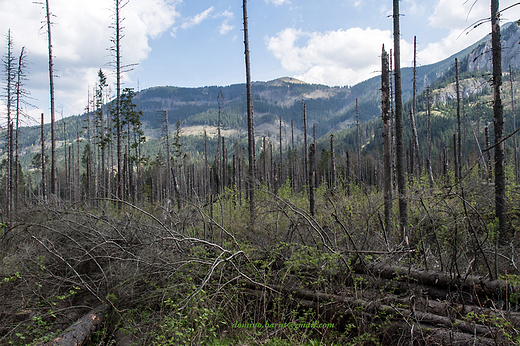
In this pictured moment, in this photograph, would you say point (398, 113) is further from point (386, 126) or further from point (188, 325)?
point (188, 325)

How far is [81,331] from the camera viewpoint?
4645 millimetres

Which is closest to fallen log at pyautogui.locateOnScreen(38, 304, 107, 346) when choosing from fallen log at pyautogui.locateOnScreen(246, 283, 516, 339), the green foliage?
the green foliage

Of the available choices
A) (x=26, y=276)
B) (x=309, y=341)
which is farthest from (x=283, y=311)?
(x=26, y=276)

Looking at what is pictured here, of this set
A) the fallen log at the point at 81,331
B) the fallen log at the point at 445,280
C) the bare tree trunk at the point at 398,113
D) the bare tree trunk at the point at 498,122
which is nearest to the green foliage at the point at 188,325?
the fallen log at the point at 81,331

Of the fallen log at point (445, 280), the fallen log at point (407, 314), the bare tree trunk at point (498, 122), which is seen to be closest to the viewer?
the fallen log at point (407, 314)

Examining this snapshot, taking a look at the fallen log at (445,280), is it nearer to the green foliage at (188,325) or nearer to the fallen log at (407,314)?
the fallen log at (407,314)

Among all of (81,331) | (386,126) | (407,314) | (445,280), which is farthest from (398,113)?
(81,331)

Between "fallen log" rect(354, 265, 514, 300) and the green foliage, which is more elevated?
"fallen log" rect(354, 265, 514, 300)

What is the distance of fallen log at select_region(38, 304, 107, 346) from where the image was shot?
430 cm

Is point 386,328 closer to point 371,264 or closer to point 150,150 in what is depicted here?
point 371,264

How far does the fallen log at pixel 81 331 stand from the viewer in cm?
430

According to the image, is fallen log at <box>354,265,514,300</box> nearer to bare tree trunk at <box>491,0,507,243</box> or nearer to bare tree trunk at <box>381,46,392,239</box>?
bare tree trunk at <box>381,46,392,239</box>

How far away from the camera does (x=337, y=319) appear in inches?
178

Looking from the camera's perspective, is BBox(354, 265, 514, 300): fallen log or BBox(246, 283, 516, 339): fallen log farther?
BBox(354, 265, 514, 300): fallen log
